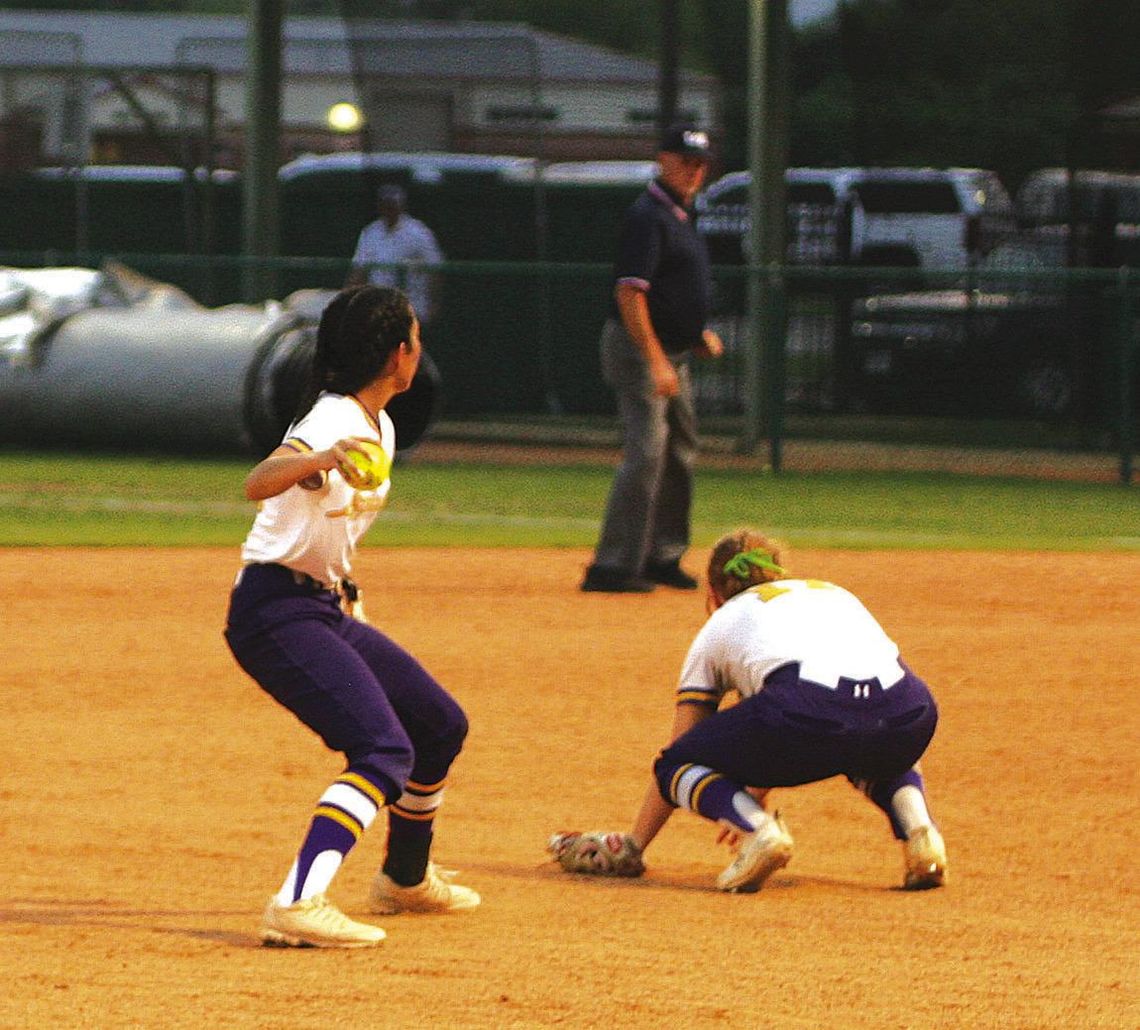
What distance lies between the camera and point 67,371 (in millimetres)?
18391

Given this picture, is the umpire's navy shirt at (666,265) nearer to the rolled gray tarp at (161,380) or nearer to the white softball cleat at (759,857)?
the white softball cleat at (759,857)

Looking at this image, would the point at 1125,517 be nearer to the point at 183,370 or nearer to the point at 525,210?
the point at 183,370

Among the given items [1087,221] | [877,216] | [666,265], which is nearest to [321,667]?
[666,265]

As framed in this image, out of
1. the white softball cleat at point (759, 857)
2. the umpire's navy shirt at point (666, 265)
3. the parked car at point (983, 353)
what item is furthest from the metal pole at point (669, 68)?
the white softball cleat at point (759, 857)

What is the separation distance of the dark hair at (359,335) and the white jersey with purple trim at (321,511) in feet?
0.17

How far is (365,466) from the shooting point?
5059mm

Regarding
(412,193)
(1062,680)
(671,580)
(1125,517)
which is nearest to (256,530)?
(1062,680)

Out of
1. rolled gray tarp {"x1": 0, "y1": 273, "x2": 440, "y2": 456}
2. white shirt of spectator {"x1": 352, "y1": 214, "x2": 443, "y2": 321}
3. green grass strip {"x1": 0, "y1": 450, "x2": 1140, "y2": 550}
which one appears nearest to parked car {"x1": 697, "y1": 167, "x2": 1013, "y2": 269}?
white shirt of spectator {"x1": 352, "y1": 214, "x2": 443, "y2": 321}

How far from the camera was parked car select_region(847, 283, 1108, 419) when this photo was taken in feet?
63.9

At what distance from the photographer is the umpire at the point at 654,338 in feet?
35.0

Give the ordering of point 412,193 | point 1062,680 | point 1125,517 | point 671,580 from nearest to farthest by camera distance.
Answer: point 1062,680 < point 671,580 < point 1125,517 < point 412,193

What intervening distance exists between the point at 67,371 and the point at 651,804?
13.1 metres

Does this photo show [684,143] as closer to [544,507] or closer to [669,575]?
[669,575]

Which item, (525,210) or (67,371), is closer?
(67,371)
